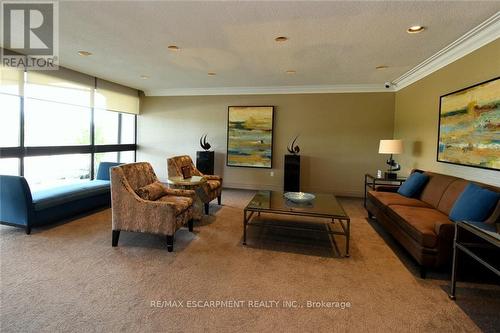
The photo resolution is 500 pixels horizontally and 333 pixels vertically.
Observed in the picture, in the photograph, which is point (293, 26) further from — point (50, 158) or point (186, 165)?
point (50, 158)

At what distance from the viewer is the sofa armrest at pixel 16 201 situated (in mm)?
3135

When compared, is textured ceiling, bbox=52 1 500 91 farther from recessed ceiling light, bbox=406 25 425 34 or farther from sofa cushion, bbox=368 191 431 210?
sofa cushion, bbox=368 191 431 210

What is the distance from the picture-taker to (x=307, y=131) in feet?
19.4

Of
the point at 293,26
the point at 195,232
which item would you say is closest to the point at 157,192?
the point at 195,232

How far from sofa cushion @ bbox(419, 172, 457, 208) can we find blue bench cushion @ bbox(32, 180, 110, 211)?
484cm

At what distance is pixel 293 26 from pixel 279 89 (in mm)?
3145

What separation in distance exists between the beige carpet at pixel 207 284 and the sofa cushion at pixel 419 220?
1.21 feet

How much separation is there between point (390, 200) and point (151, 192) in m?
3.12

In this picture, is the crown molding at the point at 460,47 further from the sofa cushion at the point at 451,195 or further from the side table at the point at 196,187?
the side table at the point at 196,187

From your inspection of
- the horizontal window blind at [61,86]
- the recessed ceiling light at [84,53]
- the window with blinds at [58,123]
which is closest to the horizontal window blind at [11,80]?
the window with blinds at [58,123]

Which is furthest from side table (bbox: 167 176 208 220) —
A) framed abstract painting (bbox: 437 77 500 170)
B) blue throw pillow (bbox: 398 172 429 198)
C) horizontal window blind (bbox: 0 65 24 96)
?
framed abstract painting (bbox: 437 77 500 170)

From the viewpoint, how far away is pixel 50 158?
4.65 m

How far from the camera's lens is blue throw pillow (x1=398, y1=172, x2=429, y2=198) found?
3670 millimetres

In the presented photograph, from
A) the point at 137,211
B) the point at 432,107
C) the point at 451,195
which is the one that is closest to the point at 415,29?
the point at 432,107
